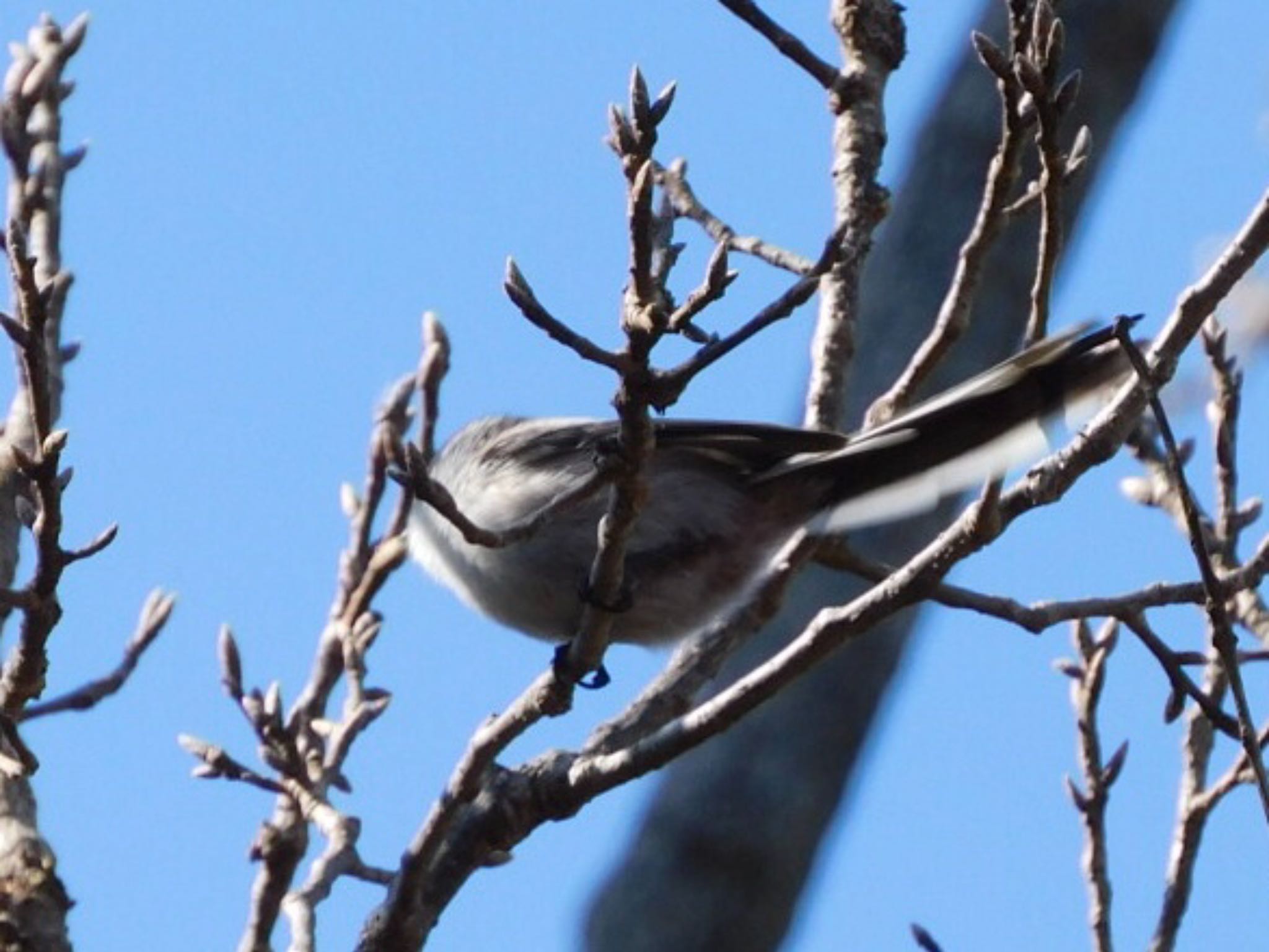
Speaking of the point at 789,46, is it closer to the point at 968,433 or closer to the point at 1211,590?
the point at 968,433

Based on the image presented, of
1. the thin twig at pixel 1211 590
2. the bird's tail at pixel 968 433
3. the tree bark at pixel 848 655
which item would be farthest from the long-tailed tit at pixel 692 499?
the thin twig at pixel 1211 590

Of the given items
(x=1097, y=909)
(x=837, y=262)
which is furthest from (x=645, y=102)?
(x=1097, y=909)

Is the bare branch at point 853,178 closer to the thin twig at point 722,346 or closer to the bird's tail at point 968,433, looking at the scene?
the bird's tail at point 968,433

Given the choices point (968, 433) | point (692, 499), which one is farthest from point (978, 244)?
point (692, 499)

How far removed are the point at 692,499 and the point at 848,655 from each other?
1.72ft

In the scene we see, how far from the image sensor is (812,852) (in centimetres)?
380

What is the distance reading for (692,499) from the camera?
3.77 metres

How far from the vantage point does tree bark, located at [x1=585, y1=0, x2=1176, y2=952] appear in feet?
11.7

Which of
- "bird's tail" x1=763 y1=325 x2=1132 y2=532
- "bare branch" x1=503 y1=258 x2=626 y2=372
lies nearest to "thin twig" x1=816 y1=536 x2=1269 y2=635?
"bird's tail" x1=763 y1=325 x2=1132 y2=532

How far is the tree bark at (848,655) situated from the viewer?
3.57m

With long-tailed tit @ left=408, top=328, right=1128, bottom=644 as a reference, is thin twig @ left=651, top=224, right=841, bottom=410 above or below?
below

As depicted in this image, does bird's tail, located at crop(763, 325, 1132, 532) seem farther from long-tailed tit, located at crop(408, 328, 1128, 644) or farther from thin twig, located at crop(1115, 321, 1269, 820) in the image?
thin twig, located at crop(1115, 321, 1269, 820)

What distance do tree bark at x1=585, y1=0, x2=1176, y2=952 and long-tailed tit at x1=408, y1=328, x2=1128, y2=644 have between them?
0.30m

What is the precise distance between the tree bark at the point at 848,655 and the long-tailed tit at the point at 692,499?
0.30 metres
